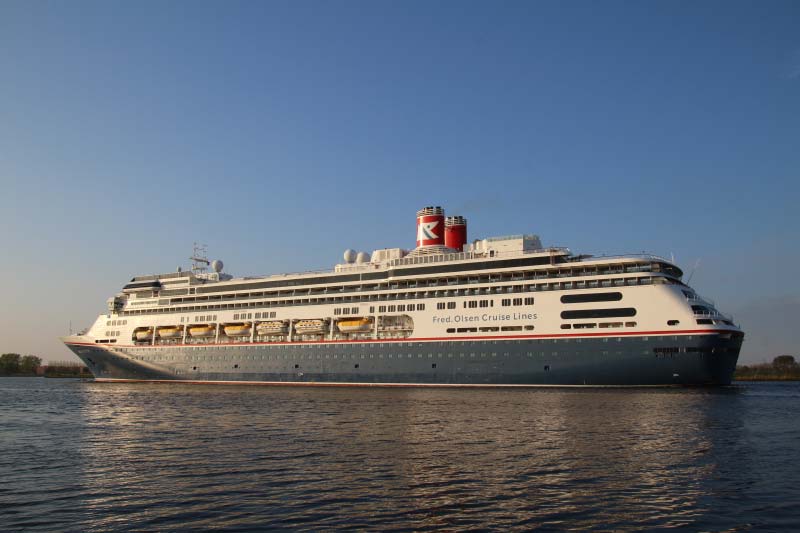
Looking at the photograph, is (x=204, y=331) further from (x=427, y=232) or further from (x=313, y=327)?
(x=427, y=232)

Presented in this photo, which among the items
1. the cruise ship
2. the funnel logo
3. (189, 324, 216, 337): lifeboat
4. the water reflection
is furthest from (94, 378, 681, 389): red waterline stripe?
the funnel logo

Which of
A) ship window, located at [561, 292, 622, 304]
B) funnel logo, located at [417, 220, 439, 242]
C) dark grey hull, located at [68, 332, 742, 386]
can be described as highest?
funnel logo, located at [417, 220, 439, 242]

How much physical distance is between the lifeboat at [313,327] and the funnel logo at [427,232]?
13435 mm

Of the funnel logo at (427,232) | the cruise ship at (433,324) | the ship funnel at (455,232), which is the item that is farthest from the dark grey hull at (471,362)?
the ship funnel at (455,232)

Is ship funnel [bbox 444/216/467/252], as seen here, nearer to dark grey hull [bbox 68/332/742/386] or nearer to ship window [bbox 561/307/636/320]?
dark grey hull [bbox 68/332/742/386]

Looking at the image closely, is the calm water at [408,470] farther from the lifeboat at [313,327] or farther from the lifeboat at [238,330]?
the lifeboat at [238,330]

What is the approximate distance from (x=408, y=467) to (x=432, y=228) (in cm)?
4852

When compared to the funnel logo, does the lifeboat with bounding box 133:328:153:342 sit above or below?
below

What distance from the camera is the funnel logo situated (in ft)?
213

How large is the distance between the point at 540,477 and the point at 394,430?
994cm

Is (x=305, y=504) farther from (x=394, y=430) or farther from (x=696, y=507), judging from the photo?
(x=394, y=430)

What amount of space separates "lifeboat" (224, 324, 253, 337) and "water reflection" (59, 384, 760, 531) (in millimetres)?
34345

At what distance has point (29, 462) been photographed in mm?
19344

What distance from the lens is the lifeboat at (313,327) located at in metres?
63.0
